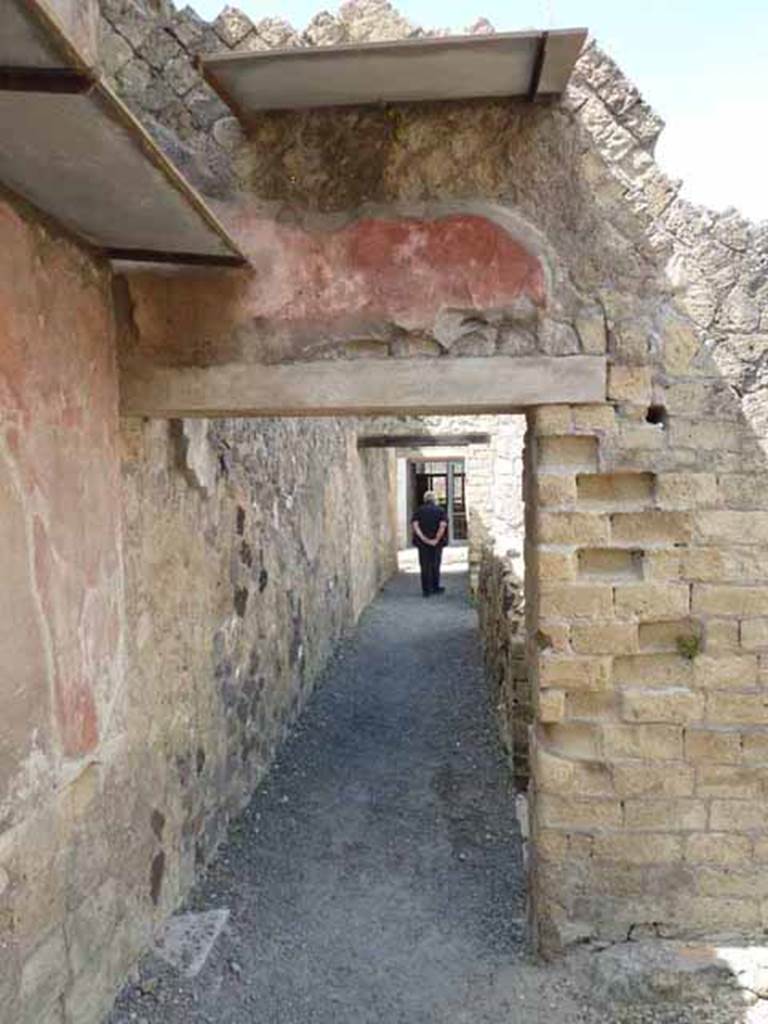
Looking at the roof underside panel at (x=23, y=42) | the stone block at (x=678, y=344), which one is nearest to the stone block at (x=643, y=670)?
the stone block at (x=678, y=344)

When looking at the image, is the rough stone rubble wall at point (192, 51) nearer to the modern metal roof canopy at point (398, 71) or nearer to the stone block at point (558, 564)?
the modern metal roof canopy at point (398, 71)

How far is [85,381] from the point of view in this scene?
2.72m

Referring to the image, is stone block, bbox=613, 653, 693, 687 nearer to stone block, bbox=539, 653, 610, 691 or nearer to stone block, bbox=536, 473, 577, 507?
stone block, bbox=539, 653, 610, 691

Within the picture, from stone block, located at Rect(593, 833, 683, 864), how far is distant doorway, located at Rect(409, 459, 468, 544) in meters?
14.7

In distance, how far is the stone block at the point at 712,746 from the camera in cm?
291

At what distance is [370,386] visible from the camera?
291 centimetres

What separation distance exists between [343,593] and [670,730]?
238 inches

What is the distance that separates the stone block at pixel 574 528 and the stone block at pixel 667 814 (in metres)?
0.95

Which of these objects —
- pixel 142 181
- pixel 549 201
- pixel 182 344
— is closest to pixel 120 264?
pixel 182 344

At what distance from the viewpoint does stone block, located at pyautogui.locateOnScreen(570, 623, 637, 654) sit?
2.90 metres

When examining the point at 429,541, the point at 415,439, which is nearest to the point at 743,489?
the point at 415,439

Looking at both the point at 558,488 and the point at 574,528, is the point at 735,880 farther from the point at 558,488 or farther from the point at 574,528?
the point at 558,488

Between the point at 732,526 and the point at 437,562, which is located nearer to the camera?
the point at 732,526

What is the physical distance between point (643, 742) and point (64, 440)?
7.23 ft
